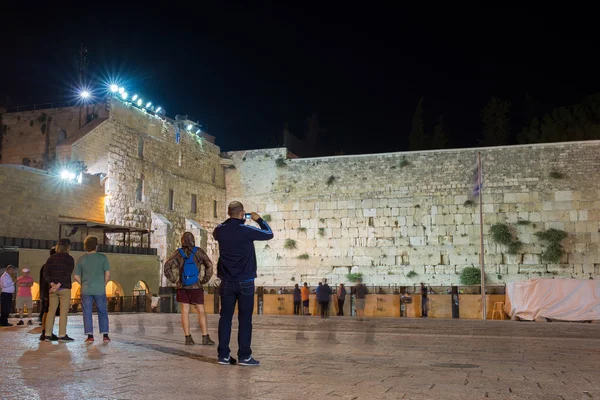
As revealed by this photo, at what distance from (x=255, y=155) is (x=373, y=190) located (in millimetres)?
6454

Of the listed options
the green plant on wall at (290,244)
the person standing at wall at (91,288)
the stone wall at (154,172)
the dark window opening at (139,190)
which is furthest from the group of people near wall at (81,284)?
the green plant on wall at (290,244)

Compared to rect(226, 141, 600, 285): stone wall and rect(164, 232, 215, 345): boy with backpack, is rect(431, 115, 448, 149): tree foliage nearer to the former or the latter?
rect(226, 141, 600, 285): stone wall

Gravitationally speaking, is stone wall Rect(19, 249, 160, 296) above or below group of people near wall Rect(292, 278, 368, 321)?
above

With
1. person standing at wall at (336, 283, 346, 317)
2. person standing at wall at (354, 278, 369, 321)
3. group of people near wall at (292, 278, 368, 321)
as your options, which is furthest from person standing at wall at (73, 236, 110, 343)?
person standing at wall at (336, 283, 346, 317)

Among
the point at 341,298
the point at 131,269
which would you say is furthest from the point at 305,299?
the point at 131,269

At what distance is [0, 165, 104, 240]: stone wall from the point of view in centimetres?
1988

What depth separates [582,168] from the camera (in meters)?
26.5

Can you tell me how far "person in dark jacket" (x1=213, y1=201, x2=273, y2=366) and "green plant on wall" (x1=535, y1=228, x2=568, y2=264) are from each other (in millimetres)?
23295

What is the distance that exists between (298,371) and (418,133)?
35.9 metres

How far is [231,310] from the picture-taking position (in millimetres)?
5379

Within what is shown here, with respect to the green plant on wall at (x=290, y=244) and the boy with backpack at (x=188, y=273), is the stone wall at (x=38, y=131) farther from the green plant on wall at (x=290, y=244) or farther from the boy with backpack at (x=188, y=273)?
the boy with backpack at (x=188, y=273)

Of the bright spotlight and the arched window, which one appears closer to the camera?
the bright spotlight

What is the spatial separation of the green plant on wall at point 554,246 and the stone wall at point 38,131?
19.1 m

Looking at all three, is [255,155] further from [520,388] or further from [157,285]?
[520,388]
